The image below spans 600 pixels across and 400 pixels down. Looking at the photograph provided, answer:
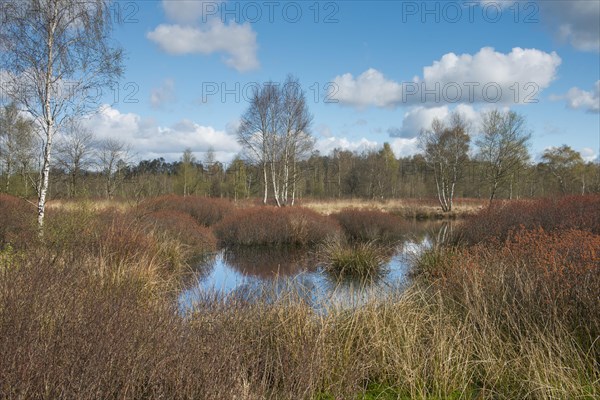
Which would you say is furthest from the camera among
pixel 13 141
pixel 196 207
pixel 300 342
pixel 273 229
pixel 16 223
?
pixel 13 141

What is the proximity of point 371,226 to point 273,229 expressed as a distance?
4600 millimetres

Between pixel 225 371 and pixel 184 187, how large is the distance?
3800 cm

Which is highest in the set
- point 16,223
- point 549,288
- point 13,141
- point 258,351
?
point 13,141

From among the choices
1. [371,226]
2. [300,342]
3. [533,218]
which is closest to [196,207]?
[371,226]

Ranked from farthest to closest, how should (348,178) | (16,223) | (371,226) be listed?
1. (348,178)
2. (371,226)
3. (16,223)

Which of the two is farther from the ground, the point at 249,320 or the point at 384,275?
the point at 249,320

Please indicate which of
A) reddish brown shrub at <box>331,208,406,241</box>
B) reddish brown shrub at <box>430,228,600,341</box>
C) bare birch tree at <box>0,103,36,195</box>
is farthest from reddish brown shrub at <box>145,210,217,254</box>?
bare birch tree at <box>0,103,36,195</box>

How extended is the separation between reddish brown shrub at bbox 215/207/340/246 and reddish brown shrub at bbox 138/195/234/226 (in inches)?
79.4

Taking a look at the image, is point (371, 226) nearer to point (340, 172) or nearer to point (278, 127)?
point (278, 127)

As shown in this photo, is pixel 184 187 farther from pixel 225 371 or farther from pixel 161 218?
pixel 225 371

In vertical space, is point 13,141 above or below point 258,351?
above

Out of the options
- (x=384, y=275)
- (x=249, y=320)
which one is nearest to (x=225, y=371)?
(x=249, y=320)

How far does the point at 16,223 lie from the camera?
1120 centimetres

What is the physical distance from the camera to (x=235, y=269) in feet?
38.2
